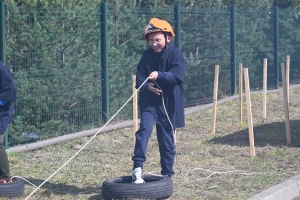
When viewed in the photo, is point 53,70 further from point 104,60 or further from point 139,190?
point 139,190

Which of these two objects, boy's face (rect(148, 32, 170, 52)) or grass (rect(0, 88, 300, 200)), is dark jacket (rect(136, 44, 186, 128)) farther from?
grass (rect(0, 88, 300, 200))

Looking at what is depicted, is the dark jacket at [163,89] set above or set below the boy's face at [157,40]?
below

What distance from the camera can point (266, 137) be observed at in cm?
1018

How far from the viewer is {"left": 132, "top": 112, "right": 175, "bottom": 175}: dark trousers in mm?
6168

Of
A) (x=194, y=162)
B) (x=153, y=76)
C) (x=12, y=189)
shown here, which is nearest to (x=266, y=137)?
(x=194, y=162)

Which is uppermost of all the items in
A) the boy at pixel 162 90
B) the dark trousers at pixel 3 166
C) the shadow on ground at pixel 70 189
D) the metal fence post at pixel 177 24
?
the metal fence post at pixel 177 24

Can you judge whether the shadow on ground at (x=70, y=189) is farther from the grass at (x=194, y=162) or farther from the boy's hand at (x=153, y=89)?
the boy's hand at (x=153, y=89)

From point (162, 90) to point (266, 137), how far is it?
4197 mm

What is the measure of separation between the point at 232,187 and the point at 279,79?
12240mm

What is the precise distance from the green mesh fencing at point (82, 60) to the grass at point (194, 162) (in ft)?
1.82

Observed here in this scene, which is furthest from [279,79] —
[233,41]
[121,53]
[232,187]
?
[232,187]

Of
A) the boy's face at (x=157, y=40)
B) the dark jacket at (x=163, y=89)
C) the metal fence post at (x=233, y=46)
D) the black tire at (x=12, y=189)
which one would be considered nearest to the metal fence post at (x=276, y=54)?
the metal fence post at (x=233, y=46)

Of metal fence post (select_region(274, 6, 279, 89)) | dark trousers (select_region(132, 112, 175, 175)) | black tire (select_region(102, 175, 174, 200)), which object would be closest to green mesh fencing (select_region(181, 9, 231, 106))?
metal fence post (select_region(274, 6, 279, 89))

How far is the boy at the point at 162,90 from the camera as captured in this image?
20.6ft
